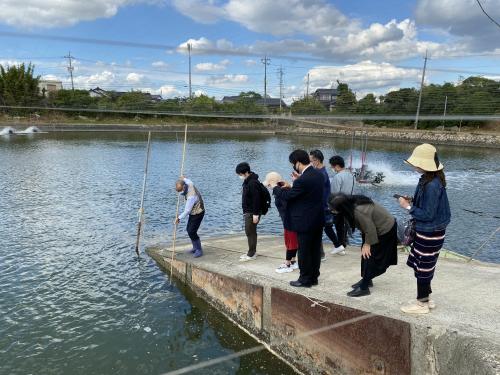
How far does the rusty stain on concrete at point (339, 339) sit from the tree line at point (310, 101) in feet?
220

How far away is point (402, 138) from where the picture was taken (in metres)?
63.2

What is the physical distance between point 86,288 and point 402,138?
60.9 meters

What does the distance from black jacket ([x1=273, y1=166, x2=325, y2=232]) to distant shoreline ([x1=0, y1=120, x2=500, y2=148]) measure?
42.5 meters

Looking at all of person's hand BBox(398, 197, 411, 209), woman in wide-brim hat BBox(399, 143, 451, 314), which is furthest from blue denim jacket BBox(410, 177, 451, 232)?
person's hand BBox(398, 197, 411, 209)

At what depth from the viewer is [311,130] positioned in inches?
3243

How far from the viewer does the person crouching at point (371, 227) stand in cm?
543

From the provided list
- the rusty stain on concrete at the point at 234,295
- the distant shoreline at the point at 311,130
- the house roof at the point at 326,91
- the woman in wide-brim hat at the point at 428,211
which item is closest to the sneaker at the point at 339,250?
the rusty stain on concrete at the point at 234,295

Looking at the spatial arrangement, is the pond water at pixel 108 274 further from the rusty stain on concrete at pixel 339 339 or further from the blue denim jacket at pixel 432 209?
the blue denim jacket at pixel 432 209

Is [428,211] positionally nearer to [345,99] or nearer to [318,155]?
[318,155]

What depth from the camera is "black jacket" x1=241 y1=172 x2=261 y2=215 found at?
7957 millimetres

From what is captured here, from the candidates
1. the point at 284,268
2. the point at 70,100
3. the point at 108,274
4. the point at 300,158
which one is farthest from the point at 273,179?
the point at 70,100

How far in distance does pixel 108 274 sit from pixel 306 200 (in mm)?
5958

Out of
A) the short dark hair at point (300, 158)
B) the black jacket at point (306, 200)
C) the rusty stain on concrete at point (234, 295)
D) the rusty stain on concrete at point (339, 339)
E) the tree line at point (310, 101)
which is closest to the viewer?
the rusty stain on concrete at point (339, 339)

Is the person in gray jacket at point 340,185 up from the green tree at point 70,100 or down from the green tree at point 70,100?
down
